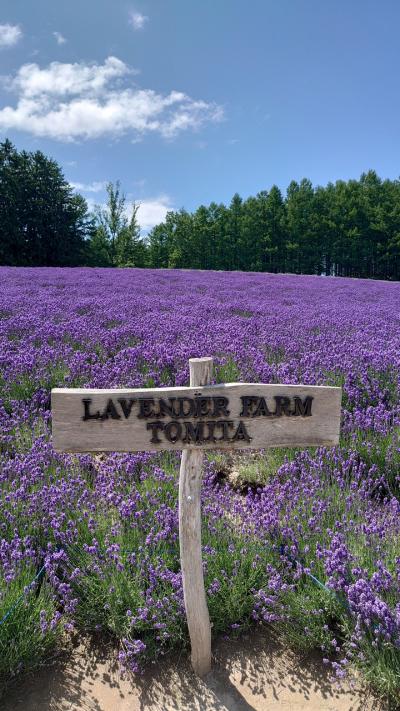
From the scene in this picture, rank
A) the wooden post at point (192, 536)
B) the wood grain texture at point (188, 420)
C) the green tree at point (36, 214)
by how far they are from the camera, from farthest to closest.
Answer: the green tree at point (36, 214) → the wooden post at point (192, 536) → the wood grain texture at point (188, 420)

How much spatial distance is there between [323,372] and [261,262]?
45443 mm

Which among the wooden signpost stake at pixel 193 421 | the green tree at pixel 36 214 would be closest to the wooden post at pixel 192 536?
the wooden signpost stake at pixel 193 421

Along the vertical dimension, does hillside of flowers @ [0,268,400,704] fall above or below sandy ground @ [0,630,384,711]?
above

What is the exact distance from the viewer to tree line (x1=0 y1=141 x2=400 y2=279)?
40531 millimetres

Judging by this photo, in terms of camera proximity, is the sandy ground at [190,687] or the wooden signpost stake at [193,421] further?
the sandy ground at [190,687]

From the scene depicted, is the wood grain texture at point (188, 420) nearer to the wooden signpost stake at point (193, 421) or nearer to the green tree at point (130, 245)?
the wooden signpost stake at point (193, 421)

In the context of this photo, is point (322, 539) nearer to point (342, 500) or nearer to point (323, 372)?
point (342, 500)

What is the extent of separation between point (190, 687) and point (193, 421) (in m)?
1.12

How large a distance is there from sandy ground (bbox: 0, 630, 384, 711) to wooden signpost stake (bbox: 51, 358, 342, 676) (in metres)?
0.34

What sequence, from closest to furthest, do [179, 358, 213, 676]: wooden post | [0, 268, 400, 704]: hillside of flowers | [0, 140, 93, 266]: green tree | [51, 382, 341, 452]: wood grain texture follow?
[51, 382, 341, 452]: wood grain texture < [179, 358, 213, 676]: wooden post < [0, 268, 400, 704]: hillside of flowers < [0, 140, 93, 266]: green tree

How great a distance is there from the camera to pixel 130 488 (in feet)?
7.82

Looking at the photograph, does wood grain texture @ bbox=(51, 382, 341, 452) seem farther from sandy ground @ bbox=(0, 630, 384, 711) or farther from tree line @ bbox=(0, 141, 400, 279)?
tree line @ bbox=(0, 141, 400, 279)

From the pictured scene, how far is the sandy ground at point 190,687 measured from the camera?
1644 mm

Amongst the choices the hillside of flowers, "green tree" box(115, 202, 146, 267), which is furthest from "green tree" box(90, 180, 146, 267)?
the hillside of flowers
